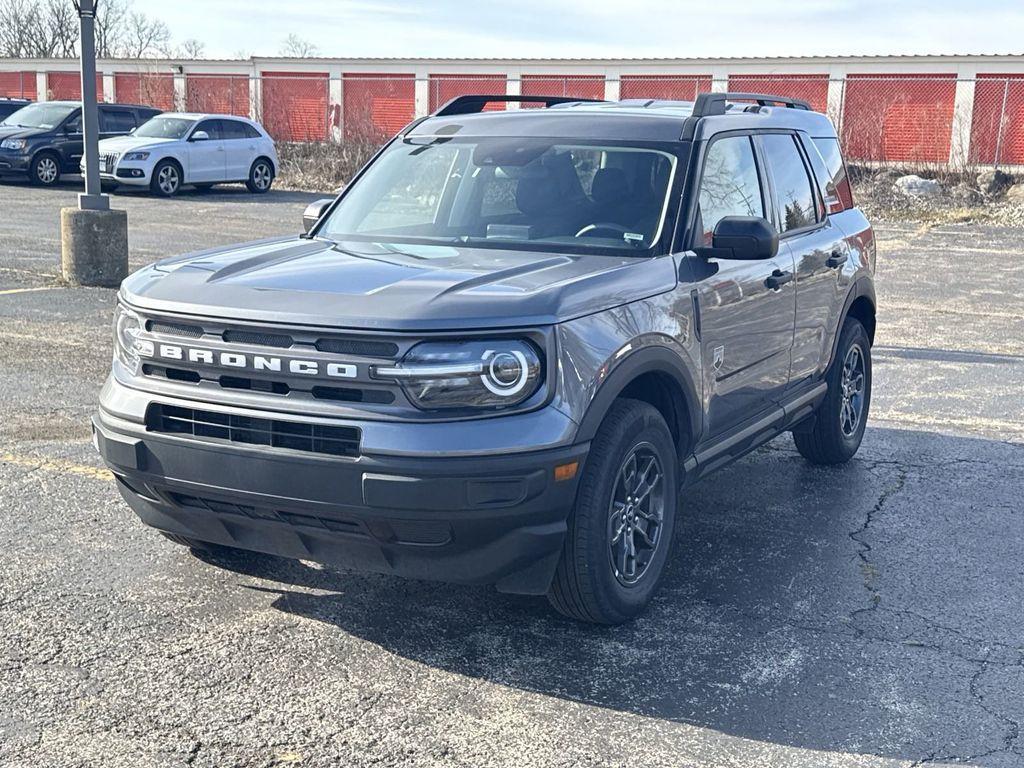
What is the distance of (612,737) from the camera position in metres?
3.74

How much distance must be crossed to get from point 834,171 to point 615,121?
6.55 ft

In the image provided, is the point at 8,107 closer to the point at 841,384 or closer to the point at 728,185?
the point at 841,384

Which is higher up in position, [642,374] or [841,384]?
[642,374]

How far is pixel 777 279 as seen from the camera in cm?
568

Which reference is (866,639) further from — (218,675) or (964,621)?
(218,675)

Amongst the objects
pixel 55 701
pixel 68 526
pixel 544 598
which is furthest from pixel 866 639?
pixel 68 526

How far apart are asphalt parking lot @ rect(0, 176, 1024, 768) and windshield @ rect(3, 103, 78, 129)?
20259mm

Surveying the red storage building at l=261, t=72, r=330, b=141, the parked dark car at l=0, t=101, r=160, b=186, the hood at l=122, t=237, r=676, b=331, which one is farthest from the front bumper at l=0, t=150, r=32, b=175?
the hood at l=122, t=237, r=676, b=331

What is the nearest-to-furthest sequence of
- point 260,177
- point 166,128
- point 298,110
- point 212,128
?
point 166,128, point 212,128, point 260,177, point 298,110

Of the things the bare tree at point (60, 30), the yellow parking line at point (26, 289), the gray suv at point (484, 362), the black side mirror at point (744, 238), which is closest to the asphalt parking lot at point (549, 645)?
the gray suv at point (484, 362)

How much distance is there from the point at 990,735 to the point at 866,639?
0.76 metres

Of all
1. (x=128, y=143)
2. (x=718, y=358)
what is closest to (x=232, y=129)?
(x=128, y=143)

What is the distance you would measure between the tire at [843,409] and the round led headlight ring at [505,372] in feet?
10.2

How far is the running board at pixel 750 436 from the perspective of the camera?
5090 millimetres
